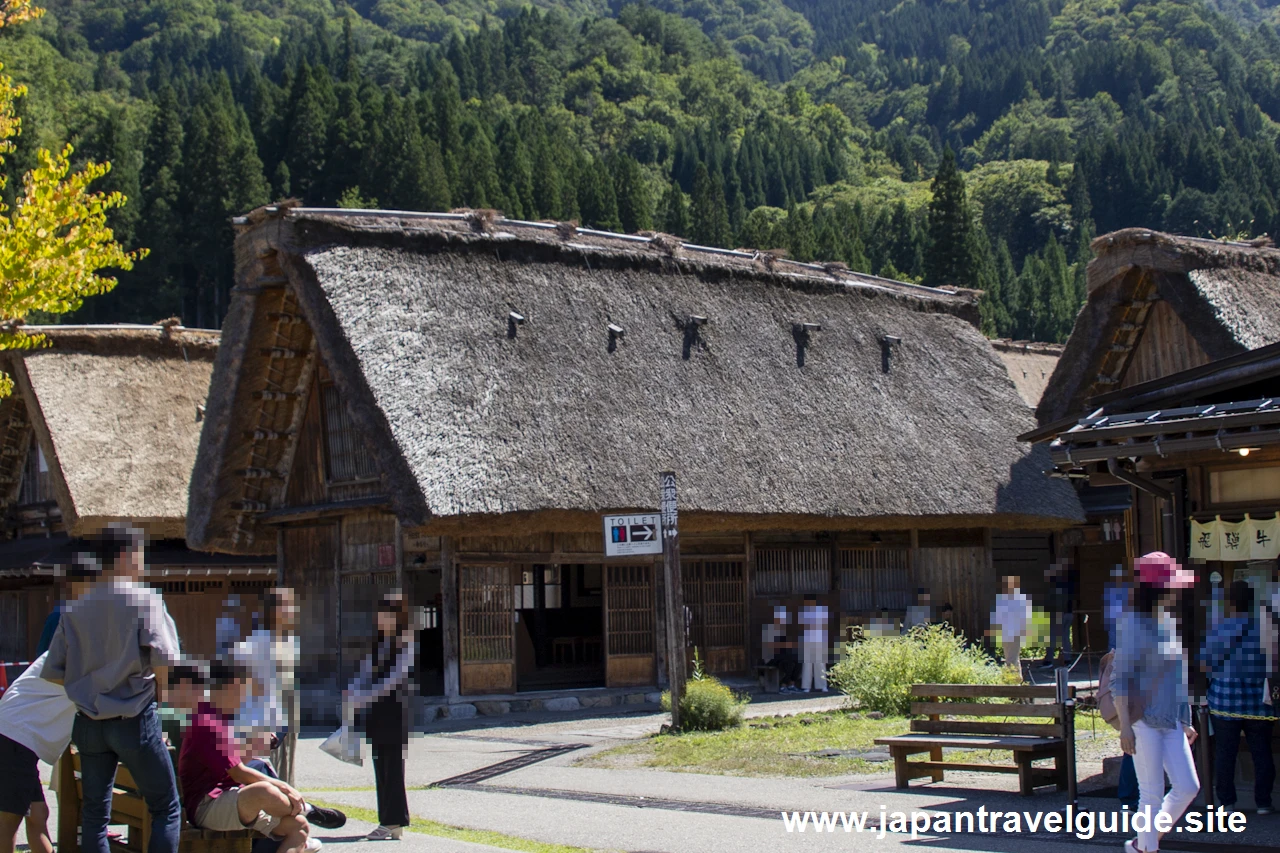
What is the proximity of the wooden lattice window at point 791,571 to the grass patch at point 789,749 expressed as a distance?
575 centimetres

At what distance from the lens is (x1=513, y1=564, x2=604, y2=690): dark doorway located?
2127 cm

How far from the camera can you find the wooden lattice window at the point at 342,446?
65.9 ft

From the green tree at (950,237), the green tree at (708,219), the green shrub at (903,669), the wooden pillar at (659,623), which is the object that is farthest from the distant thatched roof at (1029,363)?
the green tree at (708,219)

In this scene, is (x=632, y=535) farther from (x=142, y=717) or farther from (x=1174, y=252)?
(x=1174, y=252)

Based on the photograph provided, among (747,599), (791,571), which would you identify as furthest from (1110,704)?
Result: (791,571)

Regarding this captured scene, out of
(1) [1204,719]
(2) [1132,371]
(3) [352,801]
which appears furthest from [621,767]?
(2) [1132,371]

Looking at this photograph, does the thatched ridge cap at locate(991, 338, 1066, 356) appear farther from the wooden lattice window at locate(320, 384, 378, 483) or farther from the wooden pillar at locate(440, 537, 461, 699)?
the wooden pillar at locate(440, 537, 461, 699)

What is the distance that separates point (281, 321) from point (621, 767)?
10.1 meters

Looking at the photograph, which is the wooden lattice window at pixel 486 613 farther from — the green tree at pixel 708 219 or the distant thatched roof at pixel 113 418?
the green tree at pixel 708 219

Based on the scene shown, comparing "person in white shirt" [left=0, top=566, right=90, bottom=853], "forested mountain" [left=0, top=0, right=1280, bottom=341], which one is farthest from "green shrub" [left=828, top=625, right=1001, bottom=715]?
"forested mountain" [left=0, top=0, right=1280, bottom=341]

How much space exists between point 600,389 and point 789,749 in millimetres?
7762

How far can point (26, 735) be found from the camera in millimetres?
7289

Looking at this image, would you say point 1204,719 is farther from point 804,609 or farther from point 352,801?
point 804,609

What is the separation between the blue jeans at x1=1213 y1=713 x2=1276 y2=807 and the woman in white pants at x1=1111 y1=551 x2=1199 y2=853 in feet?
5.88
